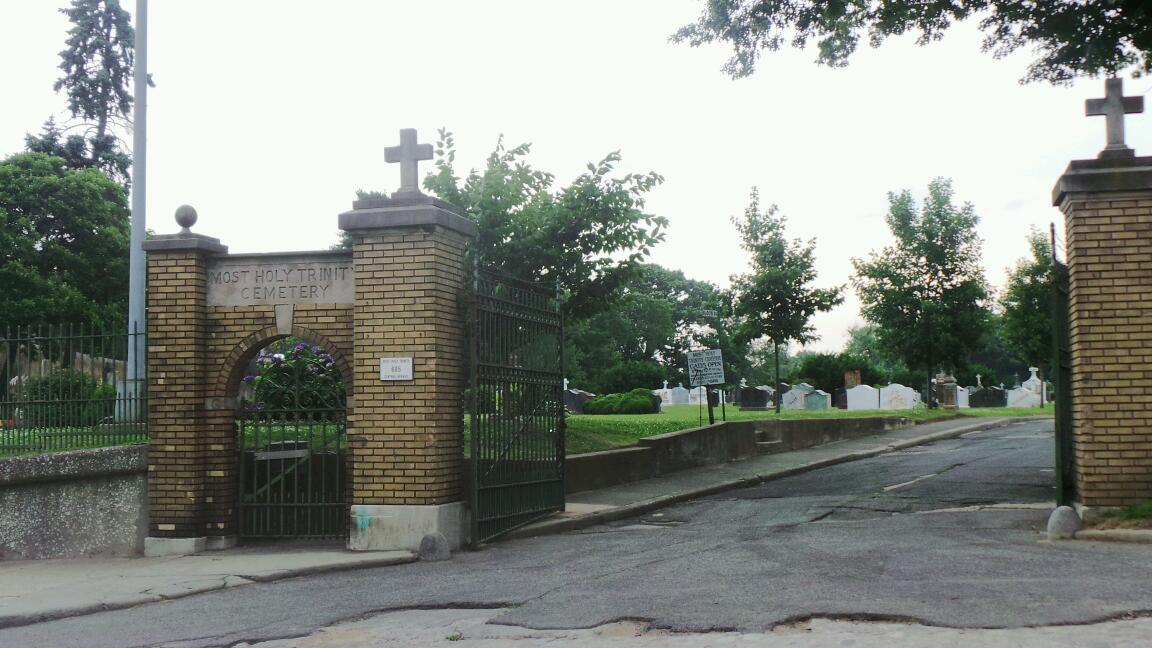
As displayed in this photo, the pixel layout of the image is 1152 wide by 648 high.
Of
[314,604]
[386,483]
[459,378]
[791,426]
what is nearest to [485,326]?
[459,378]

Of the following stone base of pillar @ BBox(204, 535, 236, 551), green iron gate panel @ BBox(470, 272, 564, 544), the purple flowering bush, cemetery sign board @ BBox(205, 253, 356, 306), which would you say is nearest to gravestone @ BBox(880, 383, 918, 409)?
green iron gate panel @ BBox(470, 272, 564, 544)

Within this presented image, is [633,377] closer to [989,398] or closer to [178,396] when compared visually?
[989,398]

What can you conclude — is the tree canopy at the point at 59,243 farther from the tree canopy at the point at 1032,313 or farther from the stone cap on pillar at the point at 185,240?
the tree canopy at the point at 1032,313

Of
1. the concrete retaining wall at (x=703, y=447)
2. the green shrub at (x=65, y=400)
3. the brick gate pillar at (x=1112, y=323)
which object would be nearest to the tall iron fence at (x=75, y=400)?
the green shrub at (x=65, y=400)

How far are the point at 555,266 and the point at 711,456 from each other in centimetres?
551

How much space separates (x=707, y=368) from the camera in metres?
21.1

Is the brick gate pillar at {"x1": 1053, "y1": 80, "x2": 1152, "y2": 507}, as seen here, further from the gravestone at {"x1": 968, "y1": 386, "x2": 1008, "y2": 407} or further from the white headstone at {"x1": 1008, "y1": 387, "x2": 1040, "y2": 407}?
the white headstone at {"x1": 1008, "y1": 387, "x2": 1040, "y2": 407}

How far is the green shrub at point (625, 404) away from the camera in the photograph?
35.0 meters

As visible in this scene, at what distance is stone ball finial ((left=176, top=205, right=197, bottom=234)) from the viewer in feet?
35.2

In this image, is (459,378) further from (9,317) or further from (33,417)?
(9,317)

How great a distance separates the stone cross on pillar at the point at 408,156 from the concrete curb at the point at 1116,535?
295 inches

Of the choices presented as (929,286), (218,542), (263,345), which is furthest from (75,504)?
(929,286)

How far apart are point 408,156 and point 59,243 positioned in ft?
100

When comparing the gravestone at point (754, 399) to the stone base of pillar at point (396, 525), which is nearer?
the stone base of pillar at point (396, 525)
